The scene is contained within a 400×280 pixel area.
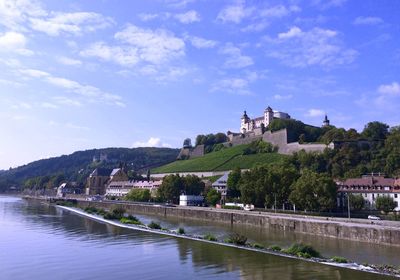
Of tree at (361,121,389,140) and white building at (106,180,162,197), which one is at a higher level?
tree at (361,121,389,140)

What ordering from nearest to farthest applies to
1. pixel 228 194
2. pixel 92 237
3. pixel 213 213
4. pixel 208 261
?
pixel 208 261, pixel 92 237, pixel 213 213, pixel 228 194

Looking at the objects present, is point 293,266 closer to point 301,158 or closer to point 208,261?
point 208,261

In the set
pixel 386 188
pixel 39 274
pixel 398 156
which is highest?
pixel 398 156

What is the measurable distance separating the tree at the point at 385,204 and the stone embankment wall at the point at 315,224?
49.7 feet

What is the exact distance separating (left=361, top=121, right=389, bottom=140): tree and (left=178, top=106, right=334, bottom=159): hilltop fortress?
11.2m

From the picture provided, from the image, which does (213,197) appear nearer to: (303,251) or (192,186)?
(192,186)

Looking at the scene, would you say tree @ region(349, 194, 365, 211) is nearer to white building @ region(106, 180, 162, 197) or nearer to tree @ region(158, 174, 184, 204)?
tree @ region(158, 174, 184, 204)

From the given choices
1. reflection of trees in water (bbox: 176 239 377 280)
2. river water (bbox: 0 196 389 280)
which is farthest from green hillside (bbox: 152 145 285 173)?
reflection of trees in water (bbox: 176 239 377 280)

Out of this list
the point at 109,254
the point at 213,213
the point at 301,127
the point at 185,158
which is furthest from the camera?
the point at 185,158

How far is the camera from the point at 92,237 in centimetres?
3816

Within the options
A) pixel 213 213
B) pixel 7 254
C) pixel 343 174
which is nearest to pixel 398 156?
pixel 343 174

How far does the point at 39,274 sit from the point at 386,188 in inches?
2124

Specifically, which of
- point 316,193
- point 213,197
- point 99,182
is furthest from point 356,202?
point 99,182

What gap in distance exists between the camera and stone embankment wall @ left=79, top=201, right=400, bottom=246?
3522 centimetres
